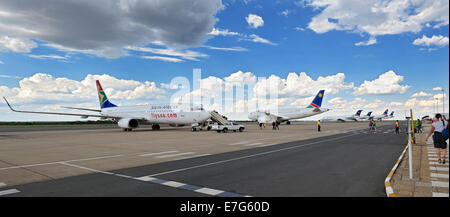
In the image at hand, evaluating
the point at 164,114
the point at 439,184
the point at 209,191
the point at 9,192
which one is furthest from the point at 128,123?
the point at 439,184

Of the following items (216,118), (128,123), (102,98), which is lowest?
(128,123)

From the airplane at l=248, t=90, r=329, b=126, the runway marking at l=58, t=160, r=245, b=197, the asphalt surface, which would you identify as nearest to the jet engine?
the asphalt surface

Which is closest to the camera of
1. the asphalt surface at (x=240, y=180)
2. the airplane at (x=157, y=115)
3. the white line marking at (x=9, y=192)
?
the asphalt surface at (x=240, y=180)

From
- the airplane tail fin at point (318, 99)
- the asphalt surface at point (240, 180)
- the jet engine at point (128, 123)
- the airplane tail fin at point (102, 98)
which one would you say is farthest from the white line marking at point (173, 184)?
the airplane tail fin at point (318, 99)

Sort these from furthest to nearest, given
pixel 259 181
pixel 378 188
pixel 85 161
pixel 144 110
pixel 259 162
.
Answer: pixel 144 110, pixel 85 161, pixel 259 162, pixel 259 181, pixel 378 188

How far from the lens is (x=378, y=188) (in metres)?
6.65

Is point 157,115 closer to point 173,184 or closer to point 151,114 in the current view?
point 151,114

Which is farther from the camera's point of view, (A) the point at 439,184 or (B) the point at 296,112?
(B) the point at 296,112

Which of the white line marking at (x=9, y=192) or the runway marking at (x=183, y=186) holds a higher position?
the runway marking at (x=183, y=186)

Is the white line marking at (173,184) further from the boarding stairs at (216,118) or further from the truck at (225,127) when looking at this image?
the boarding stairs at (216,118)
